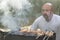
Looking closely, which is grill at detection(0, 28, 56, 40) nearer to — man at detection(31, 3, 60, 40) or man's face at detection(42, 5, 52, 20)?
man at detection(31, 3, 60, 40)

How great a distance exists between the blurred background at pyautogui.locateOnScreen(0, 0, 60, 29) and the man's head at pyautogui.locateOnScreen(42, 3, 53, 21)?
0.04 meters

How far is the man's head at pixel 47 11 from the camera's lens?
1.31 metres

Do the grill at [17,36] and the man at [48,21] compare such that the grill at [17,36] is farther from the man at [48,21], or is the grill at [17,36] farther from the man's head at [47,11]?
the man's head at [47,11]

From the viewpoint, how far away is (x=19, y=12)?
135 cm

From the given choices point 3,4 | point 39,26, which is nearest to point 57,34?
point 39,26

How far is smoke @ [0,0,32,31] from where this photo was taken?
1.35m

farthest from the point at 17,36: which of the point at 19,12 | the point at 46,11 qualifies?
the point at 46,11

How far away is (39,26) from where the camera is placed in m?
1.34

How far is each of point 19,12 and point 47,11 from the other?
0.24 m

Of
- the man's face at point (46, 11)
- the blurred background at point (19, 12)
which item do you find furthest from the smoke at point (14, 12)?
the man's face at point (46, 11)

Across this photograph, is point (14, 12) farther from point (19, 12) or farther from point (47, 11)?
point (47, 11)

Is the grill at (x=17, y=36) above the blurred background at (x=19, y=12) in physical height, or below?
below

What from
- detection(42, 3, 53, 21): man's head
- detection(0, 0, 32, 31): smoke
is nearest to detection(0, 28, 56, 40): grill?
detection(0, 0, 32, 31): smoke

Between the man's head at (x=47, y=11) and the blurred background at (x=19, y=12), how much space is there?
0.13 feet
